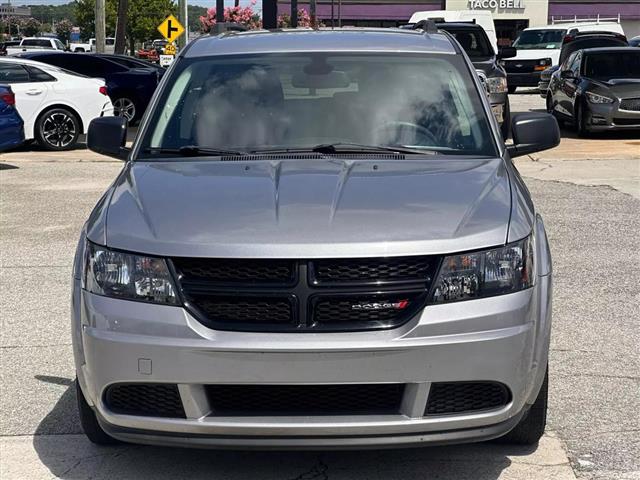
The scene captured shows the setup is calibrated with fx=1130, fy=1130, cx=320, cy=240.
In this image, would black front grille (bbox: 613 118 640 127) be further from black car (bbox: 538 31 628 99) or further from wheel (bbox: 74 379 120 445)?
wheel (bbox: 74 379 120 445)

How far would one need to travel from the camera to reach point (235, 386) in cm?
403

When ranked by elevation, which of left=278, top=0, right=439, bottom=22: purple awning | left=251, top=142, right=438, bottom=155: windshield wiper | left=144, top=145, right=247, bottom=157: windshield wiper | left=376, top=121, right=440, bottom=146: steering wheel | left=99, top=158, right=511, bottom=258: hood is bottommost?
left=99, top=158, right=511, bottom=258: hood

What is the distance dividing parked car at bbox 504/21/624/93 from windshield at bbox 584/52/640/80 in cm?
1190

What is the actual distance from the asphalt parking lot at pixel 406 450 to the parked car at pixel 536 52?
70.0 feet

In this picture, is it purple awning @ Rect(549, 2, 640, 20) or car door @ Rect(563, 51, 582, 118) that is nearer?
car door @ Rect(563, 51, 582, 118)

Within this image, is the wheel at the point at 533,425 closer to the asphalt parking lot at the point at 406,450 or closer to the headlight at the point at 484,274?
the asphalt parking lot at the point at 406,450

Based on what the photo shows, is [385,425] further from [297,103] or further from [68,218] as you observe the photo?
[68,218]

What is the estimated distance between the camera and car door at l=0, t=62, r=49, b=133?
1744cm

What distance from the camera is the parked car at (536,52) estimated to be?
3238 cm

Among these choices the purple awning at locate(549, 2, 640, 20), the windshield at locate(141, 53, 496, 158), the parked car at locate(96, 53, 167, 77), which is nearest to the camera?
the windshield at locate(141, 53, 496, 158)

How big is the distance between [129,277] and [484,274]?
4.21 ft

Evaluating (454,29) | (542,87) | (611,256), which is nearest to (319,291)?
(611,256)

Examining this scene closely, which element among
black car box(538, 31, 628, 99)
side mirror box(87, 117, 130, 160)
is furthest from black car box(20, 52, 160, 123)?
side mirror box(87, 117, 130, 160)

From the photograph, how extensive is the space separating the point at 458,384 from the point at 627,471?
38.0 inches
